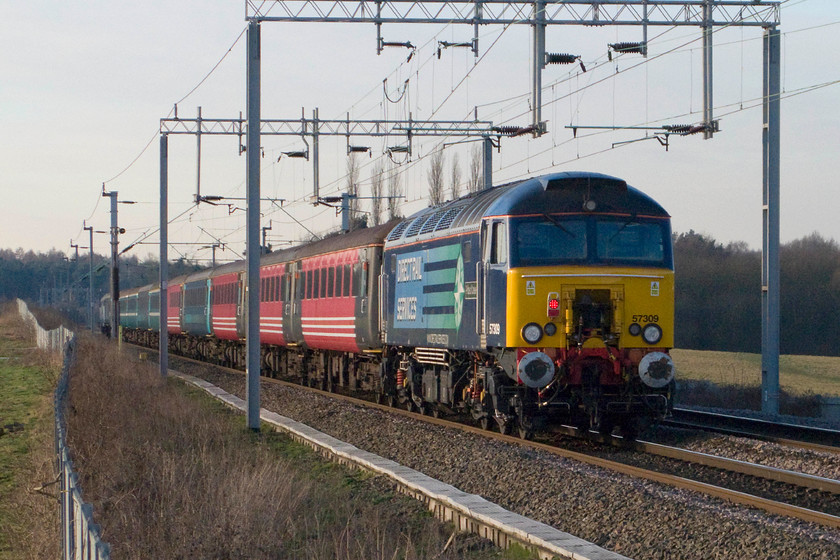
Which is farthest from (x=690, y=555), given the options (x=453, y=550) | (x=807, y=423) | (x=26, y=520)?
(x=807, y=423)

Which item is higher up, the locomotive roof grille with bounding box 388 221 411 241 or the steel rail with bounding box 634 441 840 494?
the locomotive roof grille with bounding box 388 221 411 241

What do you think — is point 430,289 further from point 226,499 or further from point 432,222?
point 226,499

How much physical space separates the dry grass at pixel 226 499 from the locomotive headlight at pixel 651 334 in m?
4.42

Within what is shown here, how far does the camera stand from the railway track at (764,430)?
13.8 m

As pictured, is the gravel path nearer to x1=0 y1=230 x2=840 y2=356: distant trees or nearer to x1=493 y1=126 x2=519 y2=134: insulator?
x1=493 y1=126 x2=519 y2=134: insulator

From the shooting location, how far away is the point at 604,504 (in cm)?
928

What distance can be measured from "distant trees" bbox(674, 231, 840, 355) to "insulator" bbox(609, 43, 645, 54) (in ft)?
126


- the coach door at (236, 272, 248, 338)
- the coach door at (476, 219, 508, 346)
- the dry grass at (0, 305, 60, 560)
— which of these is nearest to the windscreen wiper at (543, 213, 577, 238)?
the coach door at (476, 219, 508, 346)

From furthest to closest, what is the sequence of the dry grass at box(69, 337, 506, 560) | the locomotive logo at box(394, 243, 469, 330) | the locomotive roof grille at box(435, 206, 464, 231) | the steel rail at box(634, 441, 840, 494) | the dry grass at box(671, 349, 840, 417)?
the dry grass at box(671, 349, 840, 417), the locomotive roof grille at box(435, 206, 464, 231), the locomotive logo at box(394, 243, 469, 330), the steel rail at box(634, 441, 840, 494), the dry grass at box(69, 337, 506, 560)

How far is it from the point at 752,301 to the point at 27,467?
162 ft

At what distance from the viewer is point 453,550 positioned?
7.67 m

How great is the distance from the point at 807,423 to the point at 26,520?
1280 cm

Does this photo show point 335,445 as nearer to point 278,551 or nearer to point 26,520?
point 26,520

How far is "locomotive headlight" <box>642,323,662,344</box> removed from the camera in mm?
13797
